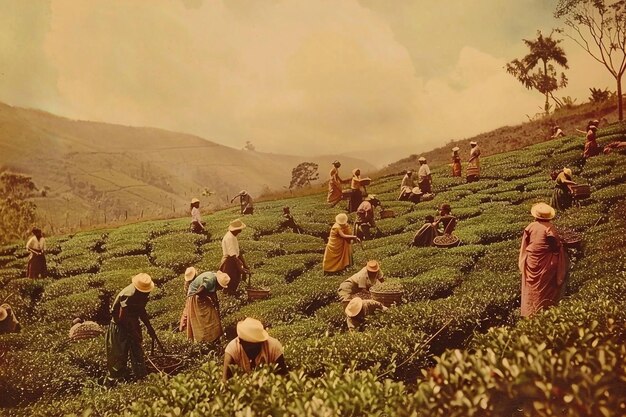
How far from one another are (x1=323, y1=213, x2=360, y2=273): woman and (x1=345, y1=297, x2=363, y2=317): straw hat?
Answer: 6.96ft

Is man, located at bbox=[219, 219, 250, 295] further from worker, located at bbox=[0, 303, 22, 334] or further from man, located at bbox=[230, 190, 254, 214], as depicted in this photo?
worker, located at bbox=[0, 303, 22, 334]

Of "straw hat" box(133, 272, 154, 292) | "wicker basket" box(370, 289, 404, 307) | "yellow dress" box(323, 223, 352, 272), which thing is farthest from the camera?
"yellow dress" box(323, 223, 352, 272)

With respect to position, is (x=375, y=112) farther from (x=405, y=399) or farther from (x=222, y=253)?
(x=405, y=399)

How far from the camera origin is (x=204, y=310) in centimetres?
1001

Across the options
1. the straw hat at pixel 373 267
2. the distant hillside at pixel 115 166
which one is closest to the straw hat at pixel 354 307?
the straw hat at pixel 373 267

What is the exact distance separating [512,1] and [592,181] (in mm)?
4348

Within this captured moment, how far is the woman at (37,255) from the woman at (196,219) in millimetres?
3622

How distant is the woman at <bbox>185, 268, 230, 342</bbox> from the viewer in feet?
32.7

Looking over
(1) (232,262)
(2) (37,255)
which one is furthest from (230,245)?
(2) (37,255)

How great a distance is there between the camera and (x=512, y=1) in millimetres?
11586

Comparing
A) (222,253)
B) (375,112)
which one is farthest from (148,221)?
(375,112)

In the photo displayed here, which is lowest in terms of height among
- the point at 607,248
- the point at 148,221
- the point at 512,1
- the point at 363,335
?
the point at 363,335

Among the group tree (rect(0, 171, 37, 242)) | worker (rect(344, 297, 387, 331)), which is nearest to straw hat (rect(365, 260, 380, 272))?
worker (rect(344, 297, 387, 331))

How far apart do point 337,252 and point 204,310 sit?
3293 millimetres
